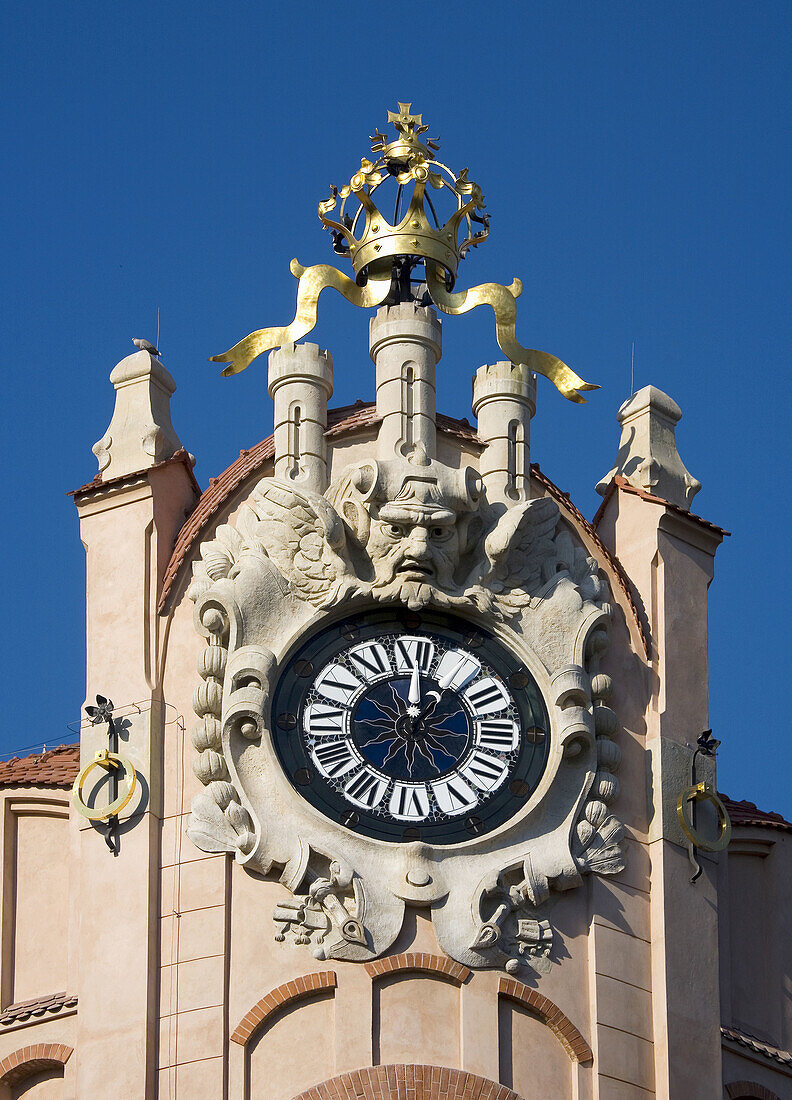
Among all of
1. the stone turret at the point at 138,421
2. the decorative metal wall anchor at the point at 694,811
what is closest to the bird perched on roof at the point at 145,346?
the stone turret at the point at 138,421

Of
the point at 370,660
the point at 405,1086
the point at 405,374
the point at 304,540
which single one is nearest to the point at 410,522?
the point at 304,540

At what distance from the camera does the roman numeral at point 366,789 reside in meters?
29.4

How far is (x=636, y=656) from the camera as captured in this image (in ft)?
102

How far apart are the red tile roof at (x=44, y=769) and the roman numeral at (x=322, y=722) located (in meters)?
2.55

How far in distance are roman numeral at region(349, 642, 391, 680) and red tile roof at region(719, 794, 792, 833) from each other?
4.20 m

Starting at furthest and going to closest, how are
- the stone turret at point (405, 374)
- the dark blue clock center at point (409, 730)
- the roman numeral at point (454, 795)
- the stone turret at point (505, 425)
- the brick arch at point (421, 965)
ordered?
1. the stone turret at point (505, 425)
2. the stone turret at point (405, 374)
3. the dark blue clock center at point (409, 730)
4. the roman numeral at point (454, 795)
5. the brick arch at point (421, 965)

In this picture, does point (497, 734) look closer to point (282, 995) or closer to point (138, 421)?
point (282, 995)

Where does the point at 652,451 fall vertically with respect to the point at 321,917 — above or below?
above

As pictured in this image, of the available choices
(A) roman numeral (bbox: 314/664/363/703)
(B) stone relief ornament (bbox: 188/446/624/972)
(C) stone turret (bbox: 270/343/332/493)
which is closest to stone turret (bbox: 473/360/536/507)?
(B) stone relief ornament (bbox: 188/446/624/972)

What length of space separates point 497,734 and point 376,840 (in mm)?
1632

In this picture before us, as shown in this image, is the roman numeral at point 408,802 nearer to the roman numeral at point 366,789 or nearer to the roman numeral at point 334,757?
the roman numeral at point 366,789

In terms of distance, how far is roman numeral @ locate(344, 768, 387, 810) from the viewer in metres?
29.4

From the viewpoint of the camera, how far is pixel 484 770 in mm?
29766

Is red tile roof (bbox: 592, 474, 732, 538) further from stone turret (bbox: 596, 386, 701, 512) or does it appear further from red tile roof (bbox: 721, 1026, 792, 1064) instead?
red tile roof (bbox: 721, 1026, 792, 1064)
